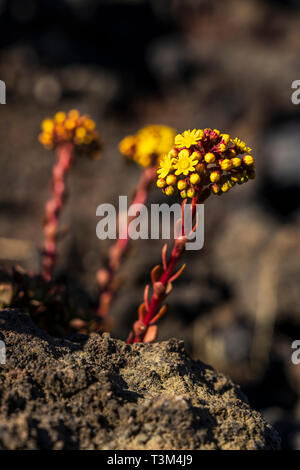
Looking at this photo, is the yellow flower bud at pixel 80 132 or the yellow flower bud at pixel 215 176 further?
the yellow flower bud at pixel 80 132

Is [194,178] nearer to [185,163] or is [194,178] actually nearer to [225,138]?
[185,163]

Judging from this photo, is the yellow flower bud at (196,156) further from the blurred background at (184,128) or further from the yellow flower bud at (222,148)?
the blurred background at (184,128)

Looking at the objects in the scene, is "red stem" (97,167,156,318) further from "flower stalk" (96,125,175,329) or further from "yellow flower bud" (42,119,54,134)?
"yellow flower bud" (42,119,54,134)

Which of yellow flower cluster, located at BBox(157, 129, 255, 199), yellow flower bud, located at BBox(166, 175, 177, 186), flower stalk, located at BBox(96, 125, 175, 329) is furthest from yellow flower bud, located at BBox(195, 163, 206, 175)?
flower stalk, located at BBox(96, 125, 175, 329)

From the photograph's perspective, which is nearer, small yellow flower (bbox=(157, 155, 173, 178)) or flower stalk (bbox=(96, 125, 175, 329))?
small yellow flower (bbox=(157, 155, 173, 178))

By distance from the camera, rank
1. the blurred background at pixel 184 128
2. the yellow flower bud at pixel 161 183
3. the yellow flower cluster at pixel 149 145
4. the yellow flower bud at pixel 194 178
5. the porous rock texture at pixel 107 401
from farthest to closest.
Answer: the blurred background at pixel 184 128 → the yellow flower cluster at pixel 149 145 → the yellow flower bud at pixel 161 183 → the yellow flower bud at pixel 194 178 → the porous rock texture at pixel 107 401

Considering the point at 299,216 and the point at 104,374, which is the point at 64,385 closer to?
the point at 104,374

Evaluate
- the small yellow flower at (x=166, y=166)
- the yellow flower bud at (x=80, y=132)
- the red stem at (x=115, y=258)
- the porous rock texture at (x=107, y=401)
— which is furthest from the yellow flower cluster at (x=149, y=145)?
the porous rock texture at (x=107, y=401)
